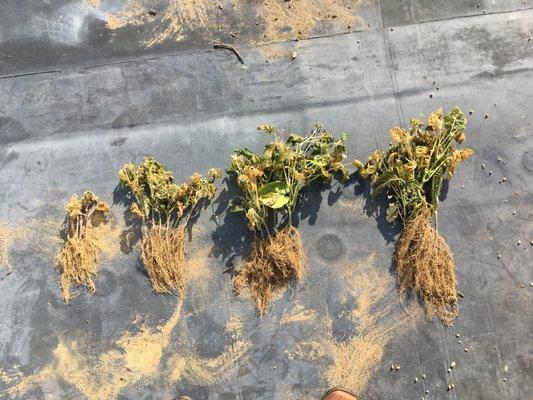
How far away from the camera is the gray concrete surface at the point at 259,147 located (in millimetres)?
3012

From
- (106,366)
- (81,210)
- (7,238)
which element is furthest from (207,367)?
(7,238)

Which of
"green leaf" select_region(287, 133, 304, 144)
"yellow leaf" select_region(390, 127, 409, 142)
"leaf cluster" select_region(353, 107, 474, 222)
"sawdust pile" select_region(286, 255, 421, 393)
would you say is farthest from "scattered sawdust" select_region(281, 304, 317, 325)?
"yellow leaf" select_region(390, 127, 409, 142)

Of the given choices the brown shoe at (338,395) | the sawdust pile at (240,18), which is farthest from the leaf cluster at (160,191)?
the brown shoe at (338,395)

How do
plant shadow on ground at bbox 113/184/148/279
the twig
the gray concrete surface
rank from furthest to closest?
the twig, plant shadow on ground at bbox 113/184/148/279, the gray concrete surface

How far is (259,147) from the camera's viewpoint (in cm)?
322

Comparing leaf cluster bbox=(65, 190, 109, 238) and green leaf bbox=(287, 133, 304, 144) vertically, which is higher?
green leaf bbox=(287, 133, 304, 144)

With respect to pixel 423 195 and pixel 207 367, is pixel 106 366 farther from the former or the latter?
pixel 423 195

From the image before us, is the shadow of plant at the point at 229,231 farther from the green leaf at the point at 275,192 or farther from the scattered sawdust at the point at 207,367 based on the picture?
the scattered sawdust at the point at 207,367

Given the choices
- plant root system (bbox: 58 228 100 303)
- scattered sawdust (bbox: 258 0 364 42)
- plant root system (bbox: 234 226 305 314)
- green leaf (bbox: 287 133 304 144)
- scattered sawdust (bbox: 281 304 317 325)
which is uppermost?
scattered sawdust (bbox: 258 0 364 42)

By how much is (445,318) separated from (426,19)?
2028mm

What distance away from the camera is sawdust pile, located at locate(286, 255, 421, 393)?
3.00m

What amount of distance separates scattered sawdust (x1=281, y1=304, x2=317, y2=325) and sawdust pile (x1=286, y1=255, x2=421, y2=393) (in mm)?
33

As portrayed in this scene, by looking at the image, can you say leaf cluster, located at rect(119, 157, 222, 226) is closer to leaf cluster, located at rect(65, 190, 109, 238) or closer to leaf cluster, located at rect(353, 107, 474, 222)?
leaf cluster, located at rect(65, 190, 109, 238)

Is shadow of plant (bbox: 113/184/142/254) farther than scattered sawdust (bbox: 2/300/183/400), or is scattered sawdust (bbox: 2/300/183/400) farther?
shadow of plant (bbox: 113/184/142/254)
